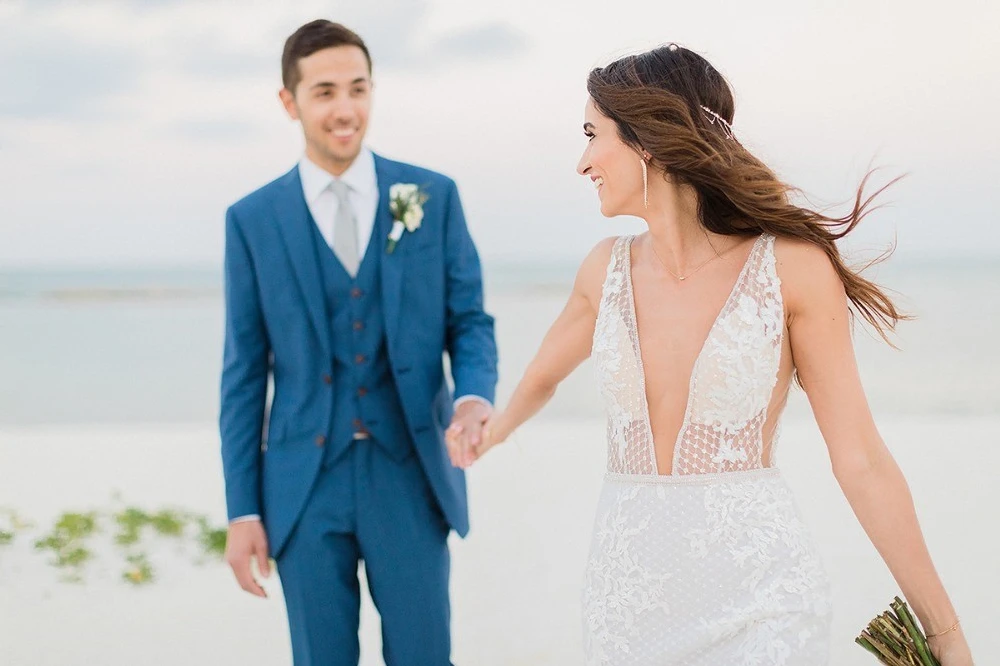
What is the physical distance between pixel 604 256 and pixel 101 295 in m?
20.6

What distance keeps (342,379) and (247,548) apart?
0.51 metres

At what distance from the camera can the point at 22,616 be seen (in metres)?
6.62

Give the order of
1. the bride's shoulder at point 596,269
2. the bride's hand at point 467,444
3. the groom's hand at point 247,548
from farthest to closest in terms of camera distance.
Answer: the groom's hand at point 247,548 < the bride's hand at point 467,444 < the bride's shoulder at point 596,269

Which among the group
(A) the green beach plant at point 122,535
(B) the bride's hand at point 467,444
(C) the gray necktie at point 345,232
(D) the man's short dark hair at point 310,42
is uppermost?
(D) the man's short dark hair at point 310,42

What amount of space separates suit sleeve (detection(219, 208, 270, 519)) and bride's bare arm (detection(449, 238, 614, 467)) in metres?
0.62

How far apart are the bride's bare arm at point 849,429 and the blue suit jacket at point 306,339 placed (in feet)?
3.46

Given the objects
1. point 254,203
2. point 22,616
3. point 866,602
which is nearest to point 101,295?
point 22,616

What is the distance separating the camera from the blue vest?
3297mm

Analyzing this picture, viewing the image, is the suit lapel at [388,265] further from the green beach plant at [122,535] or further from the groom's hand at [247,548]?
the green beach plant at [122,535]

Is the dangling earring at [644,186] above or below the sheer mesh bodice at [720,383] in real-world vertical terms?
above

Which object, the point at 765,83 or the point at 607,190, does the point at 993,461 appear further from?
the point at 765,83

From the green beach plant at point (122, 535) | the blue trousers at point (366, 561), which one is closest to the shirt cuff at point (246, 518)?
the blue trousers at point (366, 561)

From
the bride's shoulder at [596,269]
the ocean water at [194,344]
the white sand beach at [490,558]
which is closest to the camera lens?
the bride's shoulder at [596,269]

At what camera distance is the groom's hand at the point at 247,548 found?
3.37 m
